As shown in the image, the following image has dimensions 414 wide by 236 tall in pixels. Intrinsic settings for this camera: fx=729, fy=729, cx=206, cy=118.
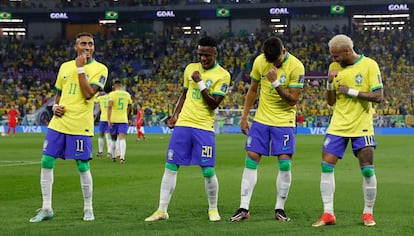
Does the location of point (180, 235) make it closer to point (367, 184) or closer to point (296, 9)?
point (367, 184)

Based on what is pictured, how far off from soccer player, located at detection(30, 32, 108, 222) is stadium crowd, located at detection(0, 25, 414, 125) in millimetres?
42771

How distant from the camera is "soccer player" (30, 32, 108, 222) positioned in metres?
9.98

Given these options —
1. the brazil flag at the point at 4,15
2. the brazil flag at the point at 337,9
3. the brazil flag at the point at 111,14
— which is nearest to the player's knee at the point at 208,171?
the brazil flag at the point at 337,9

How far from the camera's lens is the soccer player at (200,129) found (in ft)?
33.4

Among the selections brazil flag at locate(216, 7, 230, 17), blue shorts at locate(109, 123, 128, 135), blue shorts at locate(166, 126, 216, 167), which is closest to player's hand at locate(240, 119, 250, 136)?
blue shorts at locate(166, 126, 216, 167)

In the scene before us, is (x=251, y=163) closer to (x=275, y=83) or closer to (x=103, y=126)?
(x=275, y=83)

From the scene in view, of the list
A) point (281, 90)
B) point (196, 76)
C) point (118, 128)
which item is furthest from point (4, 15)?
point (281, 90)

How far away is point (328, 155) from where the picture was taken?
980 centimetres

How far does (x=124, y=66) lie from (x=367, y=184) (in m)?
57.5

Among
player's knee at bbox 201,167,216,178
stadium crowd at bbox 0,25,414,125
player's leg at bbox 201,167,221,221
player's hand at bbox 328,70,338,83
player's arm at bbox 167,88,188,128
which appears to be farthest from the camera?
stadium crowd at bbox 0,25,414,125

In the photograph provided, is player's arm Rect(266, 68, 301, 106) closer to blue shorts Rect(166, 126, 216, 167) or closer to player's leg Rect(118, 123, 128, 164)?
blue shorts Rect(166, 126, 216, 167)

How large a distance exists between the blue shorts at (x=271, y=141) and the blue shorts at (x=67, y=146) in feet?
7.56

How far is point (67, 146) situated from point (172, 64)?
55662mm

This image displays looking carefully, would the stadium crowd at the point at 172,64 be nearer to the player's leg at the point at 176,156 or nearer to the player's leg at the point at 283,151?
the player's leg at the point at 283,151
